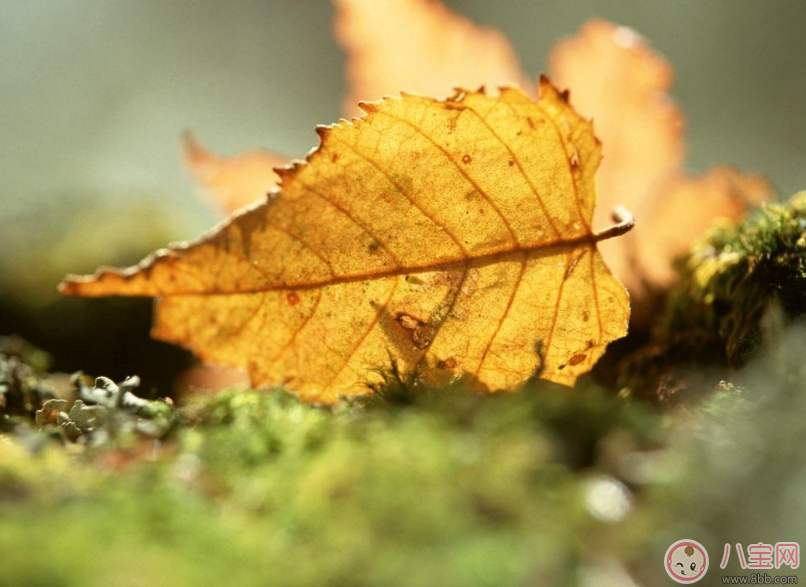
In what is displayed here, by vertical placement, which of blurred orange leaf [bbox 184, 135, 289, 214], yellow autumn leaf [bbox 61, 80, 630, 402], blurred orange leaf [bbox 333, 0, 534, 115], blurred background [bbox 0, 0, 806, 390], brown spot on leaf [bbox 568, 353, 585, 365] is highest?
blurred background [bbox 0, 0, 806, 390]

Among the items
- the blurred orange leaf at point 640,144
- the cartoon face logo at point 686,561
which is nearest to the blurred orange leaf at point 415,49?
the blurred orange leaf at point 640,144

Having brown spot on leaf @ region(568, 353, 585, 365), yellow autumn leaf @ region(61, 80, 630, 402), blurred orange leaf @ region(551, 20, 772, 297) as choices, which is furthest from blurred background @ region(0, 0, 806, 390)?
brown spot on leaf @ region(568, 353, 585, 365)

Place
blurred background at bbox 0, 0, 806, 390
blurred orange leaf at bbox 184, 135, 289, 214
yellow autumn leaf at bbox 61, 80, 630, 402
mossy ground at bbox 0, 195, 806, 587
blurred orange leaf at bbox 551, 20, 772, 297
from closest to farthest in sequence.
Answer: mossy ground at bbox 0, 195, 806, 587 → yellow autumn leaf at bbox 61, 80, 630, 402 → blurred orange leaf at bbox 551, 20, 772, 297 → blurred orange leaf at bbox 184, 135, 289, 214 → blurred background at bbox 0, 0, 806, 390

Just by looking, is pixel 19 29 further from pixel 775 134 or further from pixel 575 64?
pixel 775 134

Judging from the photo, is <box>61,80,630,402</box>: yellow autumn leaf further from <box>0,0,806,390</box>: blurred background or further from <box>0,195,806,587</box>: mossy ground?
<box>0,0,806,390</box>: blurred background

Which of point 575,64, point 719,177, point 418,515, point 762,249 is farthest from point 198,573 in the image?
point 575,64

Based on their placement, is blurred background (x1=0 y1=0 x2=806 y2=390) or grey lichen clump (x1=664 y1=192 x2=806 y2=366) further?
blurred background (x1=0 y1=0 x2=806 y2=390)

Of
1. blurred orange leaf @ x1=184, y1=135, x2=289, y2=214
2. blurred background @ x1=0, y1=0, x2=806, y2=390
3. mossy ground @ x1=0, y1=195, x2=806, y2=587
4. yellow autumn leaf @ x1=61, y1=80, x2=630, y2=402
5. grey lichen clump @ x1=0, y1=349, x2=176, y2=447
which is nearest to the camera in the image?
mossy ground @ x1=0, y1=195, x2=806, y2=587

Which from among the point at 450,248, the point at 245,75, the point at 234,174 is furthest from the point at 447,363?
the point at 245,75

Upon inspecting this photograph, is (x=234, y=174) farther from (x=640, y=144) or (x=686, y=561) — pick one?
(x=686, y=561)

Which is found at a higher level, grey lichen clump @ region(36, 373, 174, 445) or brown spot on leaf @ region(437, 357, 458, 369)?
brown spot on leaf @ region(437, 357, 458, 369)
